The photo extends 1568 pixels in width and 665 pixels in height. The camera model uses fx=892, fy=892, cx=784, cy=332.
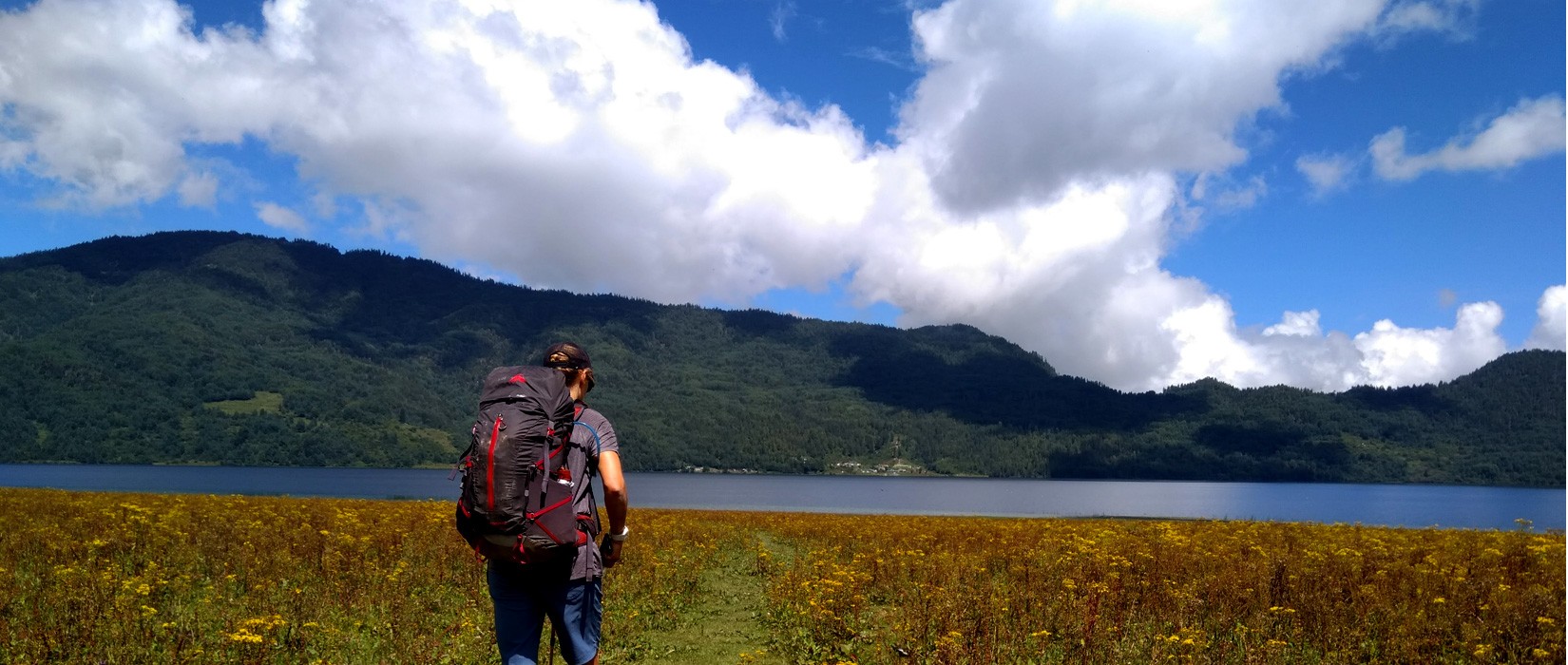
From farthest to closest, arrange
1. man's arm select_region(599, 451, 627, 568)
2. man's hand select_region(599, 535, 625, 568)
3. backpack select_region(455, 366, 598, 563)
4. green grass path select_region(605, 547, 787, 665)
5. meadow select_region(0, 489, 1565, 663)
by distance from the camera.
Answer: green grass path select_region(605, 547, 787, 665)
meadow select_region(0, 489, 1565, 663)
man's hand select_region(599, 535, 625, 568)
man's arm select_region(599, 451, 627, 568)
backpack select_region(455, 366, 598, 563)

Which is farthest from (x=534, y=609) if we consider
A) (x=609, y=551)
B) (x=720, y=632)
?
(x=720, y=632)

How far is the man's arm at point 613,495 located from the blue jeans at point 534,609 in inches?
7.0

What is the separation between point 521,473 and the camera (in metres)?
4.45

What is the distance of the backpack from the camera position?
14.5 feet

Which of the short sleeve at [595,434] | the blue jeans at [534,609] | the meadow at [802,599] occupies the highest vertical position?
the short sleeve at [595,434]

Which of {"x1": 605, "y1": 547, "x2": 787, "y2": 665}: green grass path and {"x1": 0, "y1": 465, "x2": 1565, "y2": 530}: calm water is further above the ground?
{"x1": 605, "y1": 547, "x2": 787, "y2": 665}: green grass path

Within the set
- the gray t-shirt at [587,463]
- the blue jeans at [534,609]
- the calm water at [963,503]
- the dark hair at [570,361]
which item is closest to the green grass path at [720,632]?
the blue jeans at [534,609]

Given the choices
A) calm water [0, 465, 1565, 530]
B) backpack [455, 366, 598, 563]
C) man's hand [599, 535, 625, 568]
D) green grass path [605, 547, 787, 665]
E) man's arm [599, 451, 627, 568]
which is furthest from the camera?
calm water [0, 465, 1565, 530]

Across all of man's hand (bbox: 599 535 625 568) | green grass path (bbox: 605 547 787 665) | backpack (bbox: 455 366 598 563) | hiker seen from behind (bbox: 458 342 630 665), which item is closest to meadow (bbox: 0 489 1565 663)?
green grass path (bbox: 605 547 787 665)

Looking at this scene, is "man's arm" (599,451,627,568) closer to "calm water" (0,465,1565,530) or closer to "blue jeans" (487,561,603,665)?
"blue jeans" (487,561,603,665)

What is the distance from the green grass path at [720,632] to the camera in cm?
944

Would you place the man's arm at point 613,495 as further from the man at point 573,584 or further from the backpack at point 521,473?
the backpack at point 521,473

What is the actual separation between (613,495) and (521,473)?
518 mm

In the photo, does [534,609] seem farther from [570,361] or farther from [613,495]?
[570,361]
